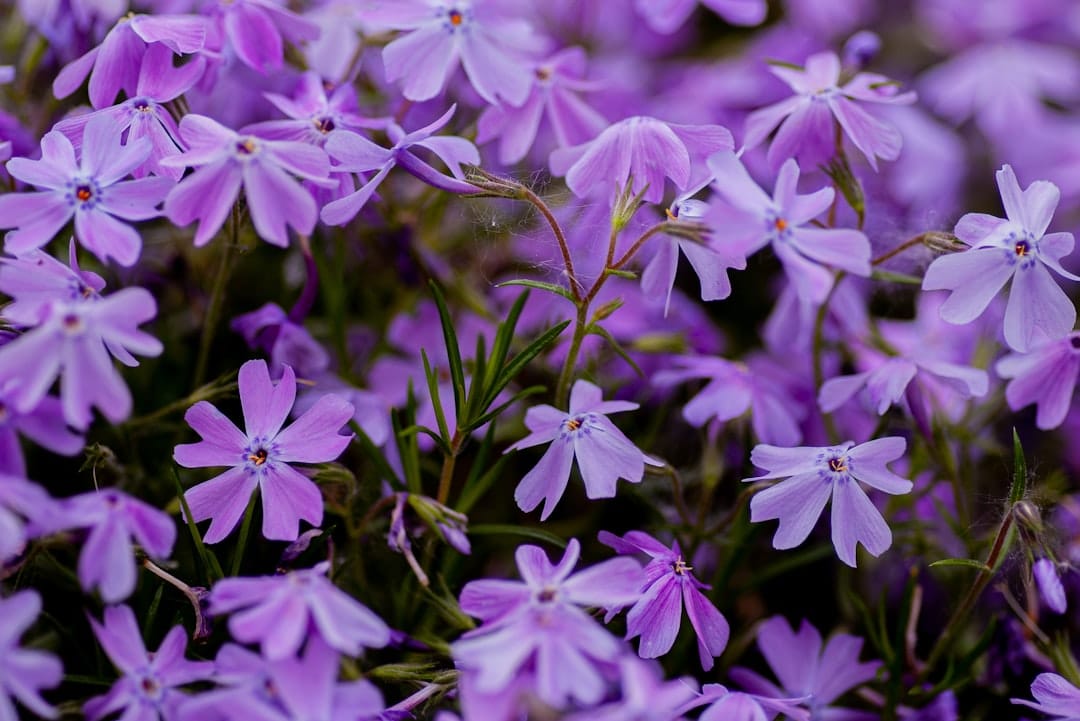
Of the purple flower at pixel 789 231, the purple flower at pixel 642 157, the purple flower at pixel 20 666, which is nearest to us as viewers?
the purple flower at pixel 20 666

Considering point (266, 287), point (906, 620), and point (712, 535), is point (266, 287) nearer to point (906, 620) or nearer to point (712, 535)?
point (712, 535)

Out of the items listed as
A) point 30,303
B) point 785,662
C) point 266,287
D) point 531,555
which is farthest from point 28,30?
point 785,662

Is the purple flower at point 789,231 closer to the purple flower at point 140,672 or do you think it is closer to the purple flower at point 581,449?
the purple flower at point 581,449

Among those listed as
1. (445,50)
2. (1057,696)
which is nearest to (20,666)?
(445,50)

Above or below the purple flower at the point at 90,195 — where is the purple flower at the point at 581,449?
below

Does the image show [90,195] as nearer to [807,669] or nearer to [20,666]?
[20,666]

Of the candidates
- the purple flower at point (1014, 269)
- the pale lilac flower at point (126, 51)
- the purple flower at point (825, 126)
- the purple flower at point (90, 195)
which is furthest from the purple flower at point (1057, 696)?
the pale lilac flower at point (126, 51)

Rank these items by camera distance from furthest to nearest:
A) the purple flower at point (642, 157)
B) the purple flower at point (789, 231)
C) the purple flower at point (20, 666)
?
the purple flower at point (642, 157), the purple flower at point (789, 231), the purple flower at point (20, 666)
